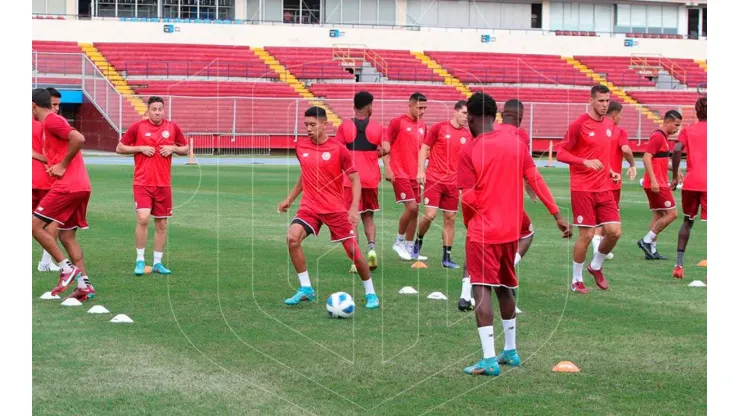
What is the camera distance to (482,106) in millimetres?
8508

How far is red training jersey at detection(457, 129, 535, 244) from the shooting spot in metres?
8.52

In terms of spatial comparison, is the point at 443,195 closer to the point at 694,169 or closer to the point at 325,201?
the point at 694,169

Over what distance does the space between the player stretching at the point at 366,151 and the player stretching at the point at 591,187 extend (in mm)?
2652

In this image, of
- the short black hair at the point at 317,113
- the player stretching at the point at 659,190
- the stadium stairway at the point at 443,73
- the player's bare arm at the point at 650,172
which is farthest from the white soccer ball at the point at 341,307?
the stadium stairway at the point at 443,73

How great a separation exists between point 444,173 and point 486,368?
22.3 feet

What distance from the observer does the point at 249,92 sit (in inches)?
1847

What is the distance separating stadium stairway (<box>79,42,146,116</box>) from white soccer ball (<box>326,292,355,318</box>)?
34.4m

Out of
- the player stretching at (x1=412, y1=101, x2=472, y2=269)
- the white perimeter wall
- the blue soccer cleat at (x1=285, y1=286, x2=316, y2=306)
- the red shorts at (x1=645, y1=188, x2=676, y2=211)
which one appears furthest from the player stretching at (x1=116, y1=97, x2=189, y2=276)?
the white perimeter wall

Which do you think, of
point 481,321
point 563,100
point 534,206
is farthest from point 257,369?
point 563,100

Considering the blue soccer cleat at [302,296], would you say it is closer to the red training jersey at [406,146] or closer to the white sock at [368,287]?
the white sock at [368,287]

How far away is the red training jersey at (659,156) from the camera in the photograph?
15883 millimetres

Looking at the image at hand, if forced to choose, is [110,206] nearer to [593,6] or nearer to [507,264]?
[507,264]

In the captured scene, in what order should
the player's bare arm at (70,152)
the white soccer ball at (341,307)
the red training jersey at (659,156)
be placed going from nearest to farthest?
the white soccer ball at (341,307) → the player's bare arm at (70,152) → the red training jersey at (659,156)

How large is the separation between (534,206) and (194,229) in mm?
8645
